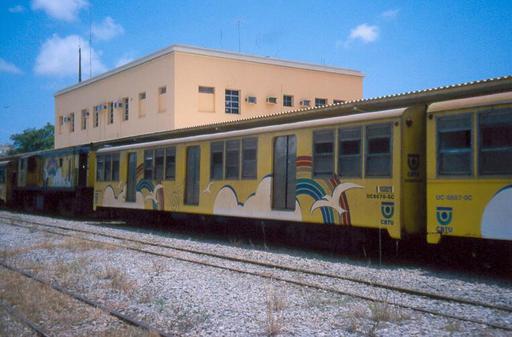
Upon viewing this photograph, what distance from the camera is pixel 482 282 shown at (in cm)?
838

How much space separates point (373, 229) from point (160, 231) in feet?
29.8

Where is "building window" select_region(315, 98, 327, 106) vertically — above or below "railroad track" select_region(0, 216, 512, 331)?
above

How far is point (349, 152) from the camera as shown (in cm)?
1088

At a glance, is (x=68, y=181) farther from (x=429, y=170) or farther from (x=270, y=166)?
(x=429, y=170)

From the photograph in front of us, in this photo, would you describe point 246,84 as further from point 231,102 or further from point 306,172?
point 306,172

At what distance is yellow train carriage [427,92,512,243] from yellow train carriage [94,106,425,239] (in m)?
0.57

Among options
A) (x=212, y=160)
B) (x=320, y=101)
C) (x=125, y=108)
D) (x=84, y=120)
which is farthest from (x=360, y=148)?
(x=84, y=120)

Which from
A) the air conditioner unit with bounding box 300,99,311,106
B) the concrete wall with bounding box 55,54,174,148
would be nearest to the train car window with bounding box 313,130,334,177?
the concrete wall with bounding box 55,54,174,148

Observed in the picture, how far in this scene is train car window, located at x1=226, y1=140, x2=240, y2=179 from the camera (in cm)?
1391

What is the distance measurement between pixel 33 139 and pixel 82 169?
190 ft

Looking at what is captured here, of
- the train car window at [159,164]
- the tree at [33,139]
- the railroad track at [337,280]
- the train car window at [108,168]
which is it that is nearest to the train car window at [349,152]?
the railroad track at [337,280]

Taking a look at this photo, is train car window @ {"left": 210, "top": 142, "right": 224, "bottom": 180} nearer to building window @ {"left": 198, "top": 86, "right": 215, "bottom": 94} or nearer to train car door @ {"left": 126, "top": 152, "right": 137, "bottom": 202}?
train car door @ {"left": 126, "top": 152, "right": 137, "bottom": 202}

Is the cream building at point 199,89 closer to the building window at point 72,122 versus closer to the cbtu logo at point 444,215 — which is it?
the building window at point 72,122

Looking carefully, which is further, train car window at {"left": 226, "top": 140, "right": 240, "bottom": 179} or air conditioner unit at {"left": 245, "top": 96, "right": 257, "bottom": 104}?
air conditioner unit at {"left": 245, "top": 96, "right": 257, "bottom": 104}
